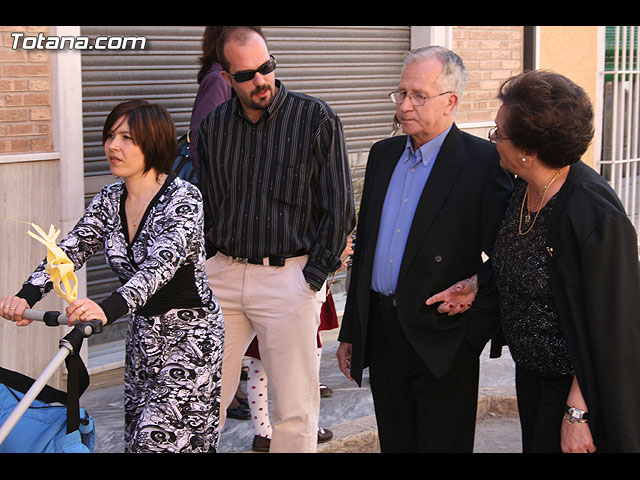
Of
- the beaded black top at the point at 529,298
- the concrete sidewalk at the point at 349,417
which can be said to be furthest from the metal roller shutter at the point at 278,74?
the beaded black top at the point at 529,298

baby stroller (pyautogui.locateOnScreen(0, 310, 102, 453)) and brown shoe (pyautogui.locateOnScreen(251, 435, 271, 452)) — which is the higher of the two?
baby stroller (pyautogui.locateOnScreen(0, 310, 102, 453))

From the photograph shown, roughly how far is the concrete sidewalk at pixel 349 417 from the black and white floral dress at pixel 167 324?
1.37 meters

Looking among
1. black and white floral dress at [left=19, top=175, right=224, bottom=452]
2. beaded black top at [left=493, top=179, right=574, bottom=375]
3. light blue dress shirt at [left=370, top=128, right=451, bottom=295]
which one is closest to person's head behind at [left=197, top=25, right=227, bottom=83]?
black and white floral dress at [left=19, top=175, right=224, bottom=452]

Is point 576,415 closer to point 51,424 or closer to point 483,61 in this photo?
point 51,424

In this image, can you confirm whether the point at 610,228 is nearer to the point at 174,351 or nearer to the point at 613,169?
the point at 174,351

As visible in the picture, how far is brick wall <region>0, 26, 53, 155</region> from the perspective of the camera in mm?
5289

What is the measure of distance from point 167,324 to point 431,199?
1.21 m

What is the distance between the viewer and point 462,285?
3580mm

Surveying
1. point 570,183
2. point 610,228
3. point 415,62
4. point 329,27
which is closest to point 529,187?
point 570,183

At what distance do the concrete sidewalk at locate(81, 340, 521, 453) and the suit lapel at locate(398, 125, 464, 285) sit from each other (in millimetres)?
2043

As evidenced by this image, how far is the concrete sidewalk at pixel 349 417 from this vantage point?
5.32 m

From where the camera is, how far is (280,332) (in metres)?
4.34

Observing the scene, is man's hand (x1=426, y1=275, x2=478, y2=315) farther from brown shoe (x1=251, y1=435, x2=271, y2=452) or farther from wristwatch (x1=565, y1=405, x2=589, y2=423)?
brown shoe (x1=251, y1=435, x2=271, y2=452)

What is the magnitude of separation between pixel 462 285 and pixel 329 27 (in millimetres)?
4758
